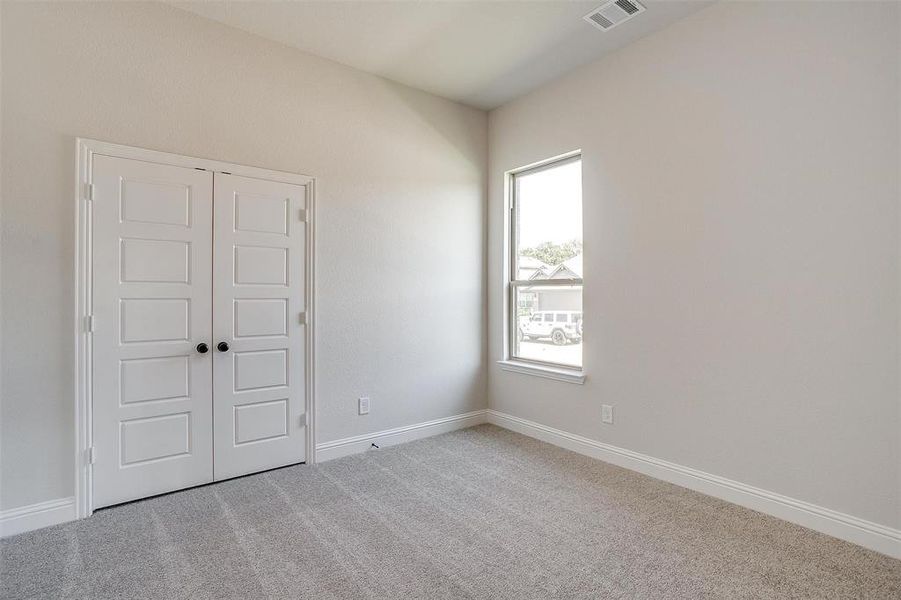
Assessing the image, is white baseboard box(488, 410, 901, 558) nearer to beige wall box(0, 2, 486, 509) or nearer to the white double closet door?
beige wall box(0, 2, 486, 509)

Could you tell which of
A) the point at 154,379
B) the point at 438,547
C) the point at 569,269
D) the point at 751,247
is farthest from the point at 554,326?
the point at 154,379

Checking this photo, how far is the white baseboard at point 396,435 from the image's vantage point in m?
3.51

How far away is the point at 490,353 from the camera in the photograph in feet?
14.9

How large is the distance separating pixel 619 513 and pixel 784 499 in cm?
92

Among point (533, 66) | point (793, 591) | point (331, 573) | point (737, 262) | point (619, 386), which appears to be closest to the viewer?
point (793, 591)

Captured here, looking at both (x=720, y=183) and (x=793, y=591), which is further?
(x=720, y=183)

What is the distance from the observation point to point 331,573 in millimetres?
2055

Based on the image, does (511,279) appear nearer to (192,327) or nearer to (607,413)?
(607,413)

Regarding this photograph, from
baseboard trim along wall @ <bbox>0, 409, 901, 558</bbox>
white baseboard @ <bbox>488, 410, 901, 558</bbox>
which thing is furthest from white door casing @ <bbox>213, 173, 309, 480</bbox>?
white baseboard @ <bbox>488, 410, 901, 558</bbox>

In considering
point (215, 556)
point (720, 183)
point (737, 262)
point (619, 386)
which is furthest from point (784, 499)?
point (215, 556)

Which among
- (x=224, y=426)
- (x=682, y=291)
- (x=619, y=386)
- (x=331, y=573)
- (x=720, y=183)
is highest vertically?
(x=720, y=183)

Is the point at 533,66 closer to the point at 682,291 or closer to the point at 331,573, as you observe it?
the point at 682,291

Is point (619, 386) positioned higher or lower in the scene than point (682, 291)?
lower

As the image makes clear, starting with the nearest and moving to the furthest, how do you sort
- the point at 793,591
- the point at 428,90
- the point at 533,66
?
the point at 793,591 < the point at 533,66 < the point at 428,90
